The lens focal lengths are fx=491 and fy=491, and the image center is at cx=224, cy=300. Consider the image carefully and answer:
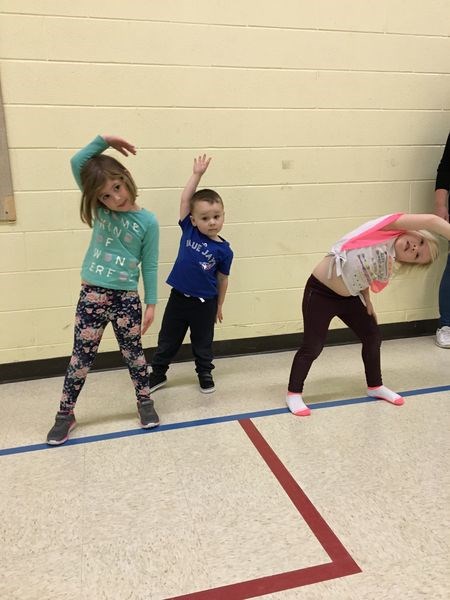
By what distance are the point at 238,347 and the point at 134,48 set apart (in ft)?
5.90

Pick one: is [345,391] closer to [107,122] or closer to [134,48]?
[107,122]

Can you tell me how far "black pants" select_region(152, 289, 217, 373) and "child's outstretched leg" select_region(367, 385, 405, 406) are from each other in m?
0.85

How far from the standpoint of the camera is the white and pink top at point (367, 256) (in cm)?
212

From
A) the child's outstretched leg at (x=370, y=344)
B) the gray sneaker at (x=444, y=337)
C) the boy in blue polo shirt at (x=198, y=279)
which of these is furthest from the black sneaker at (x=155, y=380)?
the gray sneaker at (x=444, y=337)

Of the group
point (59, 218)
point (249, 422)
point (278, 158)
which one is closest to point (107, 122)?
point (59, 218)

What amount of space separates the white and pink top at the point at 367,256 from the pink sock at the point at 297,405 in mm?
611

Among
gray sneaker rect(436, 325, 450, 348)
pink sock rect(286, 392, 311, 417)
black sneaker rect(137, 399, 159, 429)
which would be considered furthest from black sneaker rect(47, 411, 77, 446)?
gray sneaker rect(436, 325, 450, 348)

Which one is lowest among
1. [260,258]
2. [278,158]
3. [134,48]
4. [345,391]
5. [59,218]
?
[345,391]

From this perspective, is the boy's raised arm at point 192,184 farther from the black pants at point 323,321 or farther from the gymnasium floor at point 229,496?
the gymnasium floor at point 229,496

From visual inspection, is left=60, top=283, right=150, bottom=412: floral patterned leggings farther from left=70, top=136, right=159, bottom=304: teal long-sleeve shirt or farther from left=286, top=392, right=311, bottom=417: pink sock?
left=286, top=392, right=311, bottom=417: pink sock

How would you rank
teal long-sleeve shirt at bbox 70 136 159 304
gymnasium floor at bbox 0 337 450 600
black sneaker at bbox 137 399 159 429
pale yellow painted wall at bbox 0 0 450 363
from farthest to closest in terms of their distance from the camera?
pale yellow painted wall at bbox 0 0 450 363
black sneaker at bbox 137 399 159 429
teal long-sleeve shirt at bbox 70 136 159 304
gymnasium floor at bbox 0 337 450 600

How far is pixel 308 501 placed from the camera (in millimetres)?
1734

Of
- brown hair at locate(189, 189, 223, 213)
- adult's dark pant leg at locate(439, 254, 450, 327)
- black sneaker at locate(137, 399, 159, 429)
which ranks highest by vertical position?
brown hair at locate(189, 189, 223, 213)

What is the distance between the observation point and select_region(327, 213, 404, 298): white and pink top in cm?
212
